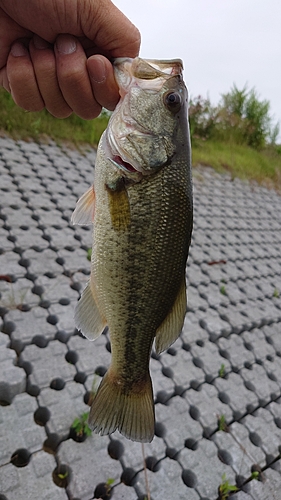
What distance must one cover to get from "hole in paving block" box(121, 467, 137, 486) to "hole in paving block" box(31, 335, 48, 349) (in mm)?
804

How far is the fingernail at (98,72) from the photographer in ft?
4.35

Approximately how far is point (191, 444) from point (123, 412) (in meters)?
1.10

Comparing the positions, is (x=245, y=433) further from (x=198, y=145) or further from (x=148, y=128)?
(x=198, y=145)

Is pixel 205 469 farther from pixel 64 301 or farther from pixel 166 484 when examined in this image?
pixel 64 301

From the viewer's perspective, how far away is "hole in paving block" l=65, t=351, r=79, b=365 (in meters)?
2.28

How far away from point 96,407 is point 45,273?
1.66m

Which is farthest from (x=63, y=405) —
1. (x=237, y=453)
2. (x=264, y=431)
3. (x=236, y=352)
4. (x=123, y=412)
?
(x=236, y=352)

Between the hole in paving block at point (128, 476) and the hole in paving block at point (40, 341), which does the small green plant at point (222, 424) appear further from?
the hole in paving block at point (40, 341)

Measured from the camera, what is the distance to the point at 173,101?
4.25 ft

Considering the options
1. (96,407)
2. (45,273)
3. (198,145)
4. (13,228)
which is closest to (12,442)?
(96,407)

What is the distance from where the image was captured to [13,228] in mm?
3033

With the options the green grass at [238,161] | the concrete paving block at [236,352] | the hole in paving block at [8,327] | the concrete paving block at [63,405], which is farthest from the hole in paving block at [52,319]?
the green grass at [238,161]

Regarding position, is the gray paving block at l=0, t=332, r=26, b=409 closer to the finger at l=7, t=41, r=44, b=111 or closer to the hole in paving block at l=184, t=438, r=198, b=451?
the hole in paving block at l=184, t=438, r=198, b=451

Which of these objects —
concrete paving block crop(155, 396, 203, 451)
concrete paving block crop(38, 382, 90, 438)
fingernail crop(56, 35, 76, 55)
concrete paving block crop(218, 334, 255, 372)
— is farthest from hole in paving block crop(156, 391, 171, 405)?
fingernail crop(56, 35, 76, 55)
